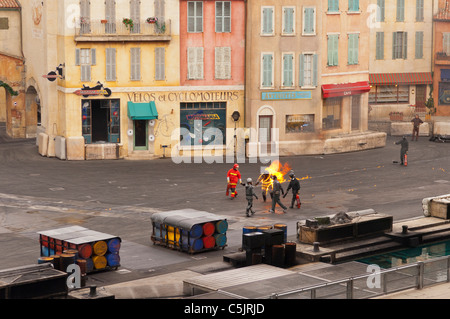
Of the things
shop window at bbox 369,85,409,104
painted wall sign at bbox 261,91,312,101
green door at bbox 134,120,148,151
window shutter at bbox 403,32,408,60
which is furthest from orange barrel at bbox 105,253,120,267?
window shutter at bbox 403,32,408,60

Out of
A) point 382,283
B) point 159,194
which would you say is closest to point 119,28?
point 159,194

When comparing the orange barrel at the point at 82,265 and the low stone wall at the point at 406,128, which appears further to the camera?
the low stone wall at the point at 406,128

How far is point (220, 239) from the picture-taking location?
35531 millimetres

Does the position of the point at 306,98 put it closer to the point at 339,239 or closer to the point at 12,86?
the point at 12,86

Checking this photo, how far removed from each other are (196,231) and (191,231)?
23cm

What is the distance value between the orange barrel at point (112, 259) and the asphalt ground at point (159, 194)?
A: 0.36 m

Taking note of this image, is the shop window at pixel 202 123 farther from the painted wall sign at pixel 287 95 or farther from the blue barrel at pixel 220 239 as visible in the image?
the blue barrel at pixel 220 239

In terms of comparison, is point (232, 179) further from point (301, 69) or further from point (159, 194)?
point (301, 69)

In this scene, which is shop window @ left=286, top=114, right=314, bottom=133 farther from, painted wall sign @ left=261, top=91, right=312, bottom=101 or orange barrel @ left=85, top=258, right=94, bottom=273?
orange barrel @ left=85, top=258, right=94, bottom=273

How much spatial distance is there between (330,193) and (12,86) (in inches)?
1022

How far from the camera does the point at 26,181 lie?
49.4 meters

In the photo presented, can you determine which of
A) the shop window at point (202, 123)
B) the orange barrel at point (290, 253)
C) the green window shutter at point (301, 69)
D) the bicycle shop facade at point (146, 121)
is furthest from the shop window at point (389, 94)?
the orange barrel at point (290, 253)

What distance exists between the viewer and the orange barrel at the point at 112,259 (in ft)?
107

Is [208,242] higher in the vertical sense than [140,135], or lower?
lower
